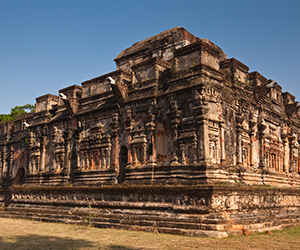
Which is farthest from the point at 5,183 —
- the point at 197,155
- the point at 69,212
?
the point at 197,155

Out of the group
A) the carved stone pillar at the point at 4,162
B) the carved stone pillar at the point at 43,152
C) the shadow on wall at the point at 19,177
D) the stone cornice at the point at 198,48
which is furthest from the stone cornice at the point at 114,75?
the carved stone pillar at the point at 4,162

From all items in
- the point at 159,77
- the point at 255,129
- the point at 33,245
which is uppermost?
the point at 159,77

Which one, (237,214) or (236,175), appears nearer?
(237,214)

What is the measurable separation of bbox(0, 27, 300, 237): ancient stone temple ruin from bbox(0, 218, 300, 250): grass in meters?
0.64

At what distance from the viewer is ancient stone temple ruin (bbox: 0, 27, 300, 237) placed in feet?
38.9

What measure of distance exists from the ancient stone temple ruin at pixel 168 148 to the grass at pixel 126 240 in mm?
641

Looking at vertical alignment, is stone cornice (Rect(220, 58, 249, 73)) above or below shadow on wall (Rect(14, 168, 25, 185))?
above

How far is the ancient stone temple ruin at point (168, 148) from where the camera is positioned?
11859 millimetres

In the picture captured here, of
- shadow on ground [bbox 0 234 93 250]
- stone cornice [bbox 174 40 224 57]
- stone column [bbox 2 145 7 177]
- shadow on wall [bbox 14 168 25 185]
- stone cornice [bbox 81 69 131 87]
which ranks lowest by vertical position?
shadow on ground [bbox 0 234 93 250]

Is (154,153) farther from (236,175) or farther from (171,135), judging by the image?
(236,175)

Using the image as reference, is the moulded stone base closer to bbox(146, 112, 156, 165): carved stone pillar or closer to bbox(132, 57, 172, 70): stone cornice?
bbox(146, 112, 156, 165): carved stone pillar

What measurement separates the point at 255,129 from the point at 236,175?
3.50 metres

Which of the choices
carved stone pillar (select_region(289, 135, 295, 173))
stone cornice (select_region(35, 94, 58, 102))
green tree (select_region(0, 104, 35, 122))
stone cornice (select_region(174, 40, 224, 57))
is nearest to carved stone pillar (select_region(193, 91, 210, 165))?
stone cornice (select_region(174, 40, 224, 57))

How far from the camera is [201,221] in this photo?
10.5 meters
